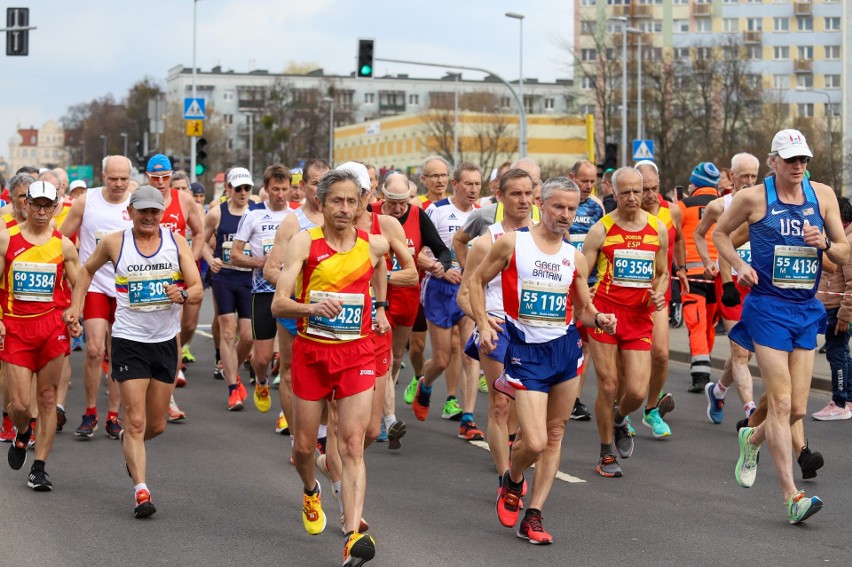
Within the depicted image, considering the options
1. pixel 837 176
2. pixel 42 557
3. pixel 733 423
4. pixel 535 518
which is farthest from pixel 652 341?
pixel 837 176

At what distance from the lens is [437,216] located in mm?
12336

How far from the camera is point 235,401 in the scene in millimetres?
13180

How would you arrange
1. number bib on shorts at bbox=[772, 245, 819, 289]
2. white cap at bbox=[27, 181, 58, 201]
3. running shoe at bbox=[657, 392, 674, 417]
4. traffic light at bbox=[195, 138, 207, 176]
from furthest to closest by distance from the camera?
traffic light at bbox=[195, 138, 207, 176] < running shoe at bbox=[657, 392, 674, 417] < white cap at bbox=[27, 181, 58, 201] < number bib on shorts at bbox=[772, 245, 819, 289]

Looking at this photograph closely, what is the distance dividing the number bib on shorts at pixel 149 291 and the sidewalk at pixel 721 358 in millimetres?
8084

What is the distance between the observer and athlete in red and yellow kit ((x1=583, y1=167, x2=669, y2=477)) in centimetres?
980

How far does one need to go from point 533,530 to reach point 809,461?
2222 millimetres

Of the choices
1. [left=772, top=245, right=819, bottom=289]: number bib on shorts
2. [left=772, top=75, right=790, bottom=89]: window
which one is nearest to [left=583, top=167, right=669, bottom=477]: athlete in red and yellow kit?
[left=772, top=245, right=819, bottom=289]: number bib on shorts

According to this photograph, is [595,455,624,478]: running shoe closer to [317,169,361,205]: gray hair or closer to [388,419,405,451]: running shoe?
[388,419,405,451]: running shoe

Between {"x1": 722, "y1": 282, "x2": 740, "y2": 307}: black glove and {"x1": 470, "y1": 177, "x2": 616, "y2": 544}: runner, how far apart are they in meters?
3.92

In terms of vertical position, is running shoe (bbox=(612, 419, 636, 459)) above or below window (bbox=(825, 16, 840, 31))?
below

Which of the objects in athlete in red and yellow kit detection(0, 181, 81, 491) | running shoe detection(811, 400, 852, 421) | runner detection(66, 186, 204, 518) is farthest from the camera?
running shoe detection(811, 400, 852, 421)

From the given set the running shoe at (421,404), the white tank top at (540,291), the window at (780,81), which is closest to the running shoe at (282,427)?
the running shoe at (421,404)

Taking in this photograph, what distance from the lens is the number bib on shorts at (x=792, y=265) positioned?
842 centimetres

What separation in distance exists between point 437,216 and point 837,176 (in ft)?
135
